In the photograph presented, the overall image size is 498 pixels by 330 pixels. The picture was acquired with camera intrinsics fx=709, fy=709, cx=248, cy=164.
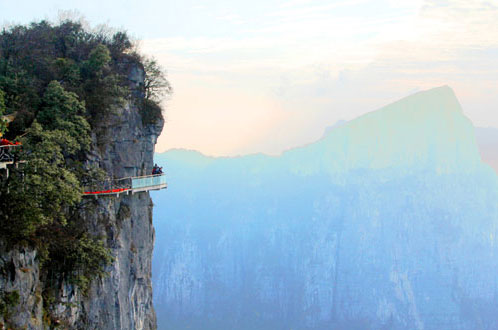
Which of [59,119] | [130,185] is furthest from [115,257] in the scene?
[59,119]

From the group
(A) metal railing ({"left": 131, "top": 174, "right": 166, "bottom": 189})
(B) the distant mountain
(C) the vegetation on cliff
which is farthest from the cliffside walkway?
(B) the distant mountain

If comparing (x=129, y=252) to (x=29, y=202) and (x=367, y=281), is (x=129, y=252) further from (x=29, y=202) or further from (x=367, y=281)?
(x=367, y=281)

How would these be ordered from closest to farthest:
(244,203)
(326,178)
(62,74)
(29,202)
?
(29,202), (62,74), (326,178), (244,203)

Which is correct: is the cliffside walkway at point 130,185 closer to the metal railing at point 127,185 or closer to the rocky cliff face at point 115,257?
the metal railing at point 127,185

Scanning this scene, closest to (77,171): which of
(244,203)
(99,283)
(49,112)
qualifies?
(49,112)

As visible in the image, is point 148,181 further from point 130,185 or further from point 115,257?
point 115,257

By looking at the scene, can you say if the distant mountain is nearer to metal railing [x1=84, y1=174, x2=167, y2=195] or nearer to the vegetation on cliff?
metal railing [x1=84, y1=174, x2=167, y2=195]

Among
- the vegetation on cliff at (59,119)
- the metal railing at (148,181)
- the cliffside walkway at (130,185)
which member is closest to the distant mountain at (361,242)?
the metal railing at (148,181)

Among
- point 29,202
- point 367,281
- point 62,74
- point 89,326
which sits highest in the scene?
point 62,74
